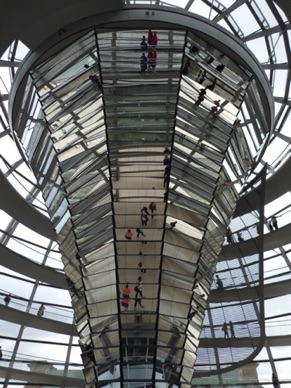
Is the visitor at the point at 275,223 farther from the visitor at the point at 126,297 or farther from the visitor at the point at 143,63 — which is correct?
the visitor at the point at 143,63

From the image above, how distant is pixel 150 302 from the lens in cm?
1563

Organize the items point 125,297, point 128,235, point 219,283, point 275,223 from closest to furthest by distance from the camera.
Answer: point 125,297
point 128,235
point 219,283
point 275,223

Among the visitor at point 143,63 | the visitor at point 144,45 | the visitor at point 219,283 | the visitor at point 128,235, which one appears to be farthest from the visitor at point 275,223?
the visitor at point 144,45

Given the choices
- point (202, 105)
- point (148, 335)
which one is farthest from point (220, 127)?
point (148, 335)

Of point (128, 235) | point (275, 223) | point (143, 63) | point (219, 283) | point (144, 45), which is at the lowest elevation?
point (128, 235)

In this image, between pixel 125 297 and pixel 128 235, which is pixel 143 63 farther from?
pixel 125 297

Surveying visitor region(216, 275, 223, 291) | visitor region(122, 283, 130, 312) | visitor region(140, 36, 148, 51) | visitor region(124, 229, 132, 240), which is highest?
visitor region(140, 36, 148, 51)

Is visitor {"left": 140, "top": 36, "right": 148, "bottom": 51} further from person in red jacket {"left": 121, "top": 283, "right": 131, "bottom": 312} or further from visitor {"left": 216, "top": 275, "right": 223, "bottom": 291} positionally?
visitor {"left": 216, "top": 275, "right": 223, "bottom": 291}

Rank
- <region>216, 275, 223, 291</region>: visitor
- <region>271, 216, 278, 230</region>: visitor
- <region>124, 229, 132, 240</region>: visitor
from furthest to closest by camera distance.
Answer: <region>271, 216, 278, 230</region>: visitor < <region>216, 275, 223, 291</region>: visitor < <region>124, 229, 132, 240</region>: visitor

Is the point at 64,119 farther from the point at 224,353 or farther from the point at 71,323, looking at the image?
the point at 71,323

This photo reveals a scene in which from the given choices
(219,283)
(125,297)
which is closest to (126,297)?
(125,297)

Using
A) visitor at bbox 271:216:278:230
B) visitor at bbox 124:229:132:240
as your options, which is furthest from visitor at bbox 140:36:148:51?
visitor at bbox 271:216:278:230

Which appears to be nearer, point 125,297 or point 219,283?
point 125,297

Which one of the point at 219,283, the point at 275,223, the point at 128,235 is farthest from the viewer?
the point at 275,223
